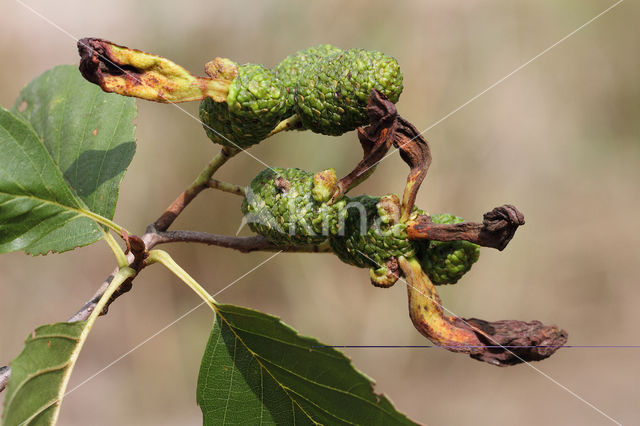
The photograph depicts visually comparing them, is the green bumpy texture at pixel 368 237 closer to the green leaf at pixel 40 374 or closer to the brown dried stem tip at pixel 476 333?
the brown dried stem tip at pixel 476 333

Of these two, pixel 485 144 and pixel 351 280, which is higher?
pixel 485 144

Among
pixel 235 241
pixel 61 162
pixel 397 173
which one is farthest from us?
pixel 397 173

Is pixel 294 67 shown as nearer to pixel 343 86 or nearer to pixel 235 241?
pixel 343 86

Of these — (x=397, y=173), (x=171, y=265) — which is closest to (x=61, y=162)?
(x=171, y=265)

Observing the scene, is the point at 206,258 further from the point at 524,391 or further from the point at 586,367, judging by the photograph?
the point at 586,367

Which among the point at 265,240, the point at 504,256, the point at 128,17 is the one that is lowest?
the point at 265,240

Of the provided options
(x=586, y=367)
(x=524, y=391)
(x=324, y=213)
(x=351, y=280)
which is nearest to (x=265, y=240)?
(x=324, y=213)
